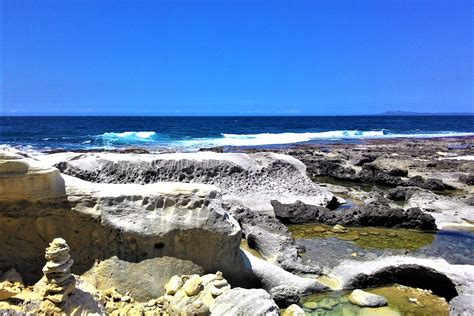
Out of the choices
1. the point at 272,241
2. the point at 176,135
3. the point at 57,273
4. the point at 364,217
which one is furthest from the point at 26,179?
the point at 176,135

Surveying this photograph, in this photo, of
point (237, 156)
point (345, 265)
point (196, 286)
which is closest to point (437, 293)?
point (345, 265)

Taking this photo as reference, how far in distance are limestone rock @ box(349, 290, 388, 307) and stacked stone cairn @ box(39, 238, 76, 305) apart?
4.26 meters

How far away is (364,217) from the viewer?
35.4 feet

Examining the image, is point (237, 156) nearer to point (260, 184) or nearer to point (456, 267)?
point (260, 184)

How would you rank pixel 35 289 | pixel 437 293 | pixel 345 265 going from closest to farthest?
pixel 35 289 < pixel 437 293 < pixel 345 265

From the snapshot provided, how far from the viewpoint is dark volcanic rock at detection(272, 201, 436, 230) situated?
34.8ft

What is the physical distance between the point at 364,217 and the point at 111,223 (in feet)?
24.1

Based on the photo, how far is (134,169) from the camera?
34.8 feet

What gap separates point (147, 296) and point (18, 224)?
6.27 feet

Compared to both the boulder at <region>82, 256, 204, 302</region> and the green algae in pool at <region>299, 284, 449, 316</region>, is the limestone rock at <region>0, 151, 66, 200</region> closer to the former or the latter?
the boulder at <region>82, 256, 204, 302</region>

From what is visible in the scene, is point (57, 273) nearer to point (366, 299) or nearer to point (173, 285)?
point (173, 285)

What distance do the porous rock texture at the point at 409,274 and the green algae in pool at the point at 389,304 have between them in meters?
0.17

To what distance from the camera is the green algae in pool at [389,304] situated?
614cm

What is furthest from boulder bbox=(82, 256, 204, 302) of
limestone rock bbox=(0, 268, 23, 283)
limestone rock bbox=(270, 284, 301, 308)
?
limestone rock bbox=(270, 284, 301, 308)
